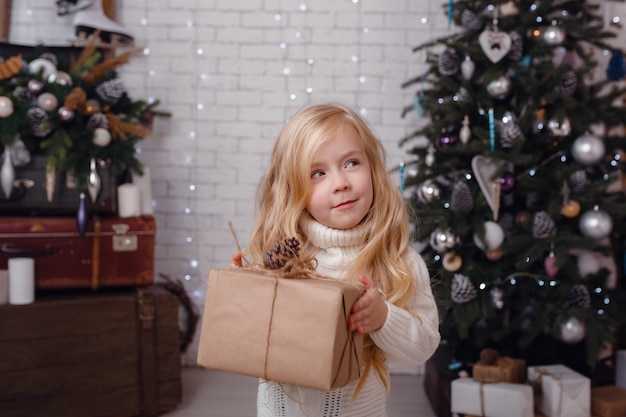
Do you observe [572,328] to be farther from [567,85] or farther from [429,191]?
[567,85]

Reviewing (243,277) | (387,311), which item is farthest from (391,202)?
(243,277)

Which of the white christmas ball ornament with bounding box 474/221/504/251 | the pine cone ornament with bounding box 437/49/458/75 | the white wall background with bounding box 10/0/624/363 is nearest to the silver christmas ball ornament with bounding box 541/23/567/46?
the pine cone ornament with bounding box 437/49/458/75

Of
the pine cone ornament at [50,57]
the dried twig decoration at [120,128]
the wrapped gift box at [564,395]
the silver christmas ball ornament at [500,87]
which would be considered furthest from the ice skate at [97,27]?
the wrapped gift box at [564,395]

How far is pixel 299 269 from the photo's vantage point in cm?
120

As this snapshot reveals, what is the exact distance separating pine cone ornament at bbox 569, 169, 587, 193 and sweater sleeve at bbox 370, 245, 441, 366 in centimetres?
172

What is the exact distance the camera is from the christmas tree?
290 cm

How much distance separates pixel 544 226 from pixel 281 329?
2.06 metres

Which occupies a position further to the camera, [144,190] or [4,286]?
[144,190]

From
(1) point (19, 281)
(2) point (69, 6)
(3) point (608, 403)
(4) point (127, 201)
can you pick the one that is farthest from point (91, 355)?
(3) point (608, 403)

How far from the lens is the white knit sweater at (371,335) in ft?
4.30

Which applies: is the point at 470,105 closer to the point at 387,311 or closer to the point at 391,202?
the point at 391,202

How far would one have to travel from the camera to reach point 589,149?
2.91 metres

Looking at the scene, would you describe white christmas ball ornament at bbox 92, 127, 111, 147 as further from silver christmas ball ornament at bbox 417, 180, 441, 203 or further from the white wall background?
silver christmas ball ornament at bbox 417, 180, 441, 203

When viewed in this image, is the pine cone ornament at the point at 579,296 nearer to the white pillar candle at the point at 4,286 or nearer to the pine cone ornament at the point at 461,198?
the pine cone ornament at the point at 461,198
